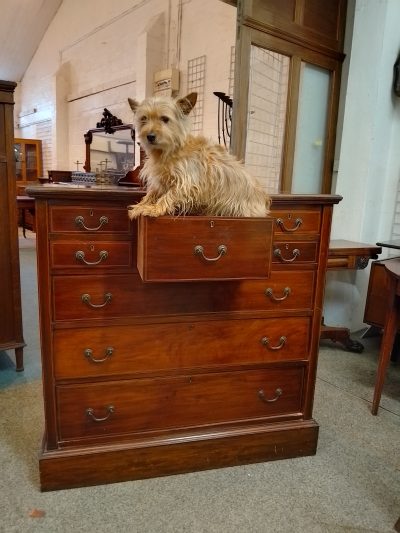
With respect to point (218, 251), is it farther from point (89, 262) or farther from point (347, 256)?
point (347, 256)

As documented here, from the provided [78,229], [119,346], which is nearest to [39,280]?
[78,229]

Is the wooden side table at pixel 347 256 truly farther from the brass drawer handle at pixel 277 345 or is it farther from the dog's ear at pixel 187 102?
the dog's ear at pixel 187 102

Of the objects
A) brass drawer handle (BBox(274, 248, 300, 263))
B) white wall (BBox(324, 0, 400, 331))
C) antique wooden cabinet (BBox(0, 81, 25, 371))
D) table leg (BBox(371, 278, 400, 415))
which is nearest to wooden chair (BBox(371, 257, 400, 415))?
table leg (BBox(371, 278, 400, 415))

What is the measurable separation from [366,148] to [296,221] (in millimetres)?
1706

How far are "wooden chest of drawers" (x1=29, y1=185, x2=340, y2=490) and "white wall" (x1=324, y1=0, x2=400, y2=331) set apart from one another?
1.57 metres

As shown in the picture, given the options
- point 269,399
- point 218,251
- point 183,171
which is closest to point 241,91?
point 183,171

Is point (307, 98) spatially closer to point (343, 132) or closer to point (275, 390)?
point (343, 132)

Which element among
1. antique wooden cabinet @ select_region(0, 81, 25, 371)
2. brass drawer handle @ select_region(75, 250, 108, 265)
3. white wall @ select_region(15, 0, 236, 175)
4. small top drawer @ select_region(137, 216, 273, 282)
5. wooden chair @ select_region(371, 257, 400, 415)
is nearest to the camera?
small top drawer @ select_region(137, 216, 273, 282)

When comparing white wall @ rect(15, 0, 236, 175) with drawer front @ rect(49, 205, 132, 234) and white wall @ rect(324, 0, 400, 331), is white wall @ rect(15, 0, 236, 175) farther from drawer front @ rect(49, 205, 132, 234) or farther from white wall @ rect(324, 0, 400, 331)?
drawer front @ rect(49, 205, 132, 234)

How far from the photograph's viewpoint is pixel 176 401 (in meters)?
1.58

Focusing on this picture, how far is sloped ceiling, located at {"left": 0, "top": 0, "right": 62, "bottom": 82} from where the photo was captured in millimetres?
7695

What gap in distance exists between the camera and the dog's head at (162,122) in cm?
129

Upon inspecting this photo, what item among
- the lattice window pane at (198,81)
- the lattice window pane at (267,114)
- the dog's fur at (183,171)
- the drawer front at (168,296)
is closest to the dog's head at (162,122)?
the dog's fur at (183,171)

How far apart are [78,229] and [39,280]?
213 mm
